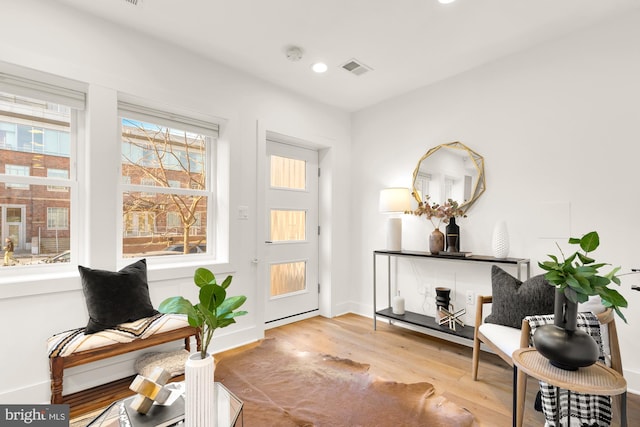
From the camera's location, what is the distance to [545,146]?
2555 millimetres

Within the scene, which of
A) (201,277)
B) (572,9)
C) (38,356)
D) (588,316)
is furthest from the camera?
(572,9)

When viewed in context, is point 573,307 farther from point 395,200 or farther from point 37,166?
point 37,166

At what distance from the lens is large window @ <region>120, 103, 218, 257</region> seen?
2.57m

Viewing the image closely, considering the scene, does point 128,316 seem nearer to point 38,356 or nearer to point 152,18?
point 38,356

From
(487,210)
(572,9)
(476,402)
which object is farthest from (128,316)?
(572,9)

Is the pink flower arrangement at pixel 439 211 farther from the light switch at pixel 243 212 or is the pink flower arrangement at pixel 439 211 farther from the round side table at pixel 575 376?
the light switch at pixel 243 212

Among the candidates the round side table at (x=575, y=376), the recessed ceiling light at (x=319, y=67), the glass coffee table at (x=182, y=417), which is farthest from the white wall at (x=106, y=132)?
the round side table at (x=575, y=376)

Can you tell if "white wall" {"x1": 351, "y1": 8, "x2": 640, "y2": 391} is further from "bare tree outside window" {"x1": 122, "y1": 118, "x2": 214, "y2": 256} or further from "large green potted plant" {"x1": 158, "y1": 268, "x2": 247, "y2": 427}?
"large green potted plant" {"x1": 158, "y1": 268, "x2": 247, "y2": 427}

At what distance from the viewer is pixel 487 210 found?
9.43ft

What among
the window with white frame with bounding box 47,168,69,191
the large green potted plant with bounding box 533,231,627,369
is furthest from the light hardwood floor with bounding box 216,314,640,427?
the window with white frame with bounding box 47,168,69,191

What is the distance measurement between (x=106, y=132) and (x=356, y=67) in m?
2.17

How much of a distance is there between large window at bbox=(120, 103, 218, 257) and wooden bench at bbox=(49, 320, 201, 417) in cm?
80

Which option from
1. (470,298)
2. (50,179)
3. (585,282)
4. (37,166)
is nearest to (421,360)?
(470,298)

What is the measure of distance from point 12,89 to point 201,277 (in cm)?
204
